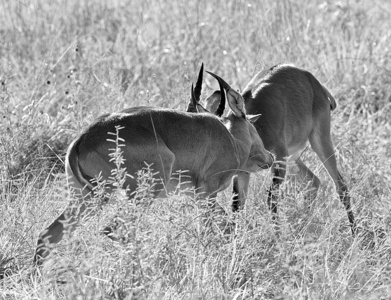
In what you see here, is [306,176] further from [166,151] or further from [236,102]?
[166,151]

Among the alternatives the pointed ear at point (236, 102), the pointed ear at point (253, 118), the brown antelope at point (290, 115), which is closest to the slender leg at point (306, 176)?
the brown antelope at point (290, 115)

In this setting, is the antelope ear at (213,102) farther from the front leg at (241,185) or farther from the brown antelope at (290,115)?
the front leg at (241,185)

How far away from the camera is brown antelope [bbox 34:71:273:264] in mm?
5293

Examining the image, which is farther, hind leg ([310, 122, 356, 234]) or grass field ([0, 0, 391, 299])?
hind leg ([310, 122, 356, 234])

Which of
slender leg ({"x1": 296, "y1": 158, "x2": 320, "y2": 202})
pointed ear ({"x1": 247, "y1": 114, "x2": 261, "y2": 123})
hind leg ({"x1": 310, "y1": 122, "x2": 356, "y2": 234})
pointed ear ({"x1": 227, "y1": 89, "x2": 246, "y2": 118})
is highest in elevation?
pointed ear ({"x1": 227, "y1": 89, "x2": 246, "y2": 118})

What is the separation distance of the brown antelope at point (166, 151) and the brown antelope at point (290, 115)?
0.79 feet

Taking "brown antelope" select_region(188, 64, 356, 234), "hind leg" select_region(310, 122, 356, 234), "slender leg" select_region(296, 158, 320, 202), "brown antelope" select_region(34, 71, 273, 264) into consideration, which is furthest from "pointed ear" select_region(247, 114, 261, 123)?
"hind leg" select_region(310, 122, 356, 234)

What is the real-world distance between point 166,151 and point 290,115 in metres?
1.82

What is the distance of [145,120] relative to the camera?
220 inches

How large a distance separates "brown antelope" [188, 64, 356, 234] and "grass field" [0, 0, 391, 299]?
0.16m

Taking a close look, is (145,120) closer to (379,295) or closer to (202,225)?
(202,225)

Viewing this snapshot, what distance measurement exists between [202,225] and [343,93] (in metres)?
4.35

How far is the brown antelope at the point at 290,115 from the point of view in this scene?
6.86m

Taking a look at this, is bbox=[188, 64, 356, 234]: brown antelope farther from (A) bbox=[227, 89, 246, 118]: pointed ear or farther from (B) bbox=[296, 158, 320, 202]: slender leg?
(A) bbox=[227, 89, 246, 118]: pointed ear
